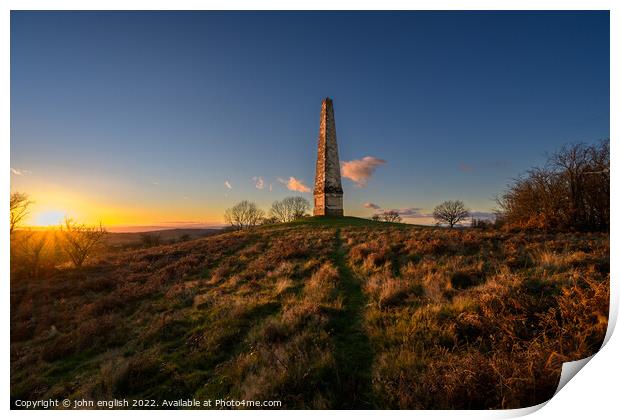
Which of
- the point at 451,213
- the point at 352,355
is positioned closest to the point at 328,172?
the point at 451,213

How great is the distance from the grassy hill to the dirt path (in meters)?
0.02

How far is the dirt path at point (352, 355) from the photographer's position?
3.44 m

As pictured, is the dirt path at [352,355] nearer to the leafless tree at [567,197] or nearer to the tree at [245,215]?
the leafless tree at [567,197]

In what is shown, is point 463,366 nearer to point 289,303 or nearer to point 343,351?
point 343,351

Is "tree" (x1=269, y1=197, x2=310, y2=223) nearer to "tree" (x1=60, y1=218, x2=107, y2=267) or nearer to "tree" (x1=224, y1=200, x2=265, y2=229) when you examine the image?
"tree" (x1=224, y1=200, x2=265, y2=229)

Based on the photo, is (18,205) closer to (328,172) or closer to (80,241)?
(80,241)

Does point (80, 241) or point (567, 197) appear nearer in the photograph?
point (567, 197)

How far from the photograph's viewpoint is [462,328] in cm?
424

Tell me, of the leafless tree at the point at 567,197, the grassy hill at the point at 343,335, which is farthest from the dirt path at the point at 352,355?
the leafless tree at the point at 567,197

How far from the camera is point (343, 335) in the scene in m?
4.83

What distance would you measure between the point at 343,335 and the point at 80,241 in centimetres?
1772

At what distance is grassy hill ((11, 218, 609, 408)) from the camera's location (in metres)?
3.32
